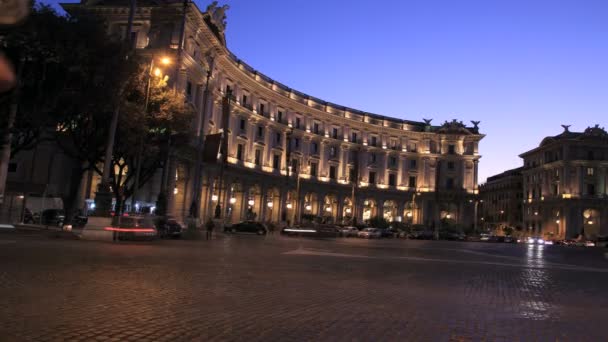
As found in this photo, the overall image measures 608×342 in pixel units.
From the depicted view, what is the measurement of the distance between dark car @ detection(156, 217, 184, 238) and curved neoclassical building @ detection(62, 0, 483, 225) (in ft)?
19.7

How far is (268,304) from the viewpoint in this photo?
8.37 metres

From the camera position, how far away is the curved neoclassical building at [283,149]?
45.1 metres

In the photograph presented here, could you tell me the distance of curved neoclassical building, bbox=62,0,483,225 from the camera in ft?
148

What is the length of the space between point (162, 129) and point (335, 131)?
177ft

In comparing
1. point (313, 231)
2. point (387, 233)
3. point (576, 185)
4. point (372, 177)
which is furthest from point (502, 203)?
point (313, 231)

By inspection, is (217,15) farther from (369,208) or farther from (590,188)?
(590,188)

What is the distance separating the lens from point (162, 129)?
31438 mm

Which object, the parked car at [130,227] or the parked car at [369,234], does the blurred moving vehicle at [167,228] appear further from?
the parked car at [369,234]

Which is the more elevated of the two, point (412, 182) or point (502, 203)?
point (412, 182)

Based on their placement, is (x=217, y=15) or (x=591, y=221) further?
(x=591, y=221)

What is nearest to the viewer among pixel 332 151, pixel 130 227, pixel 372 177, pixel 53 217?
pixel 130 227

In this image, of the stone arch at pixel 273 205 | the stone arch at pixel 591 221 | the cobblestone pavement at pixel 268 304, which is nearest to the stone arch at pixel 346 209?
the stone arch at pixel 273 205

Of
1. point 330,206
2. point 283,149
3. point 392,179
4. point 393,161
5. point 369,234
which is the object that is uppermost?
point 393,161

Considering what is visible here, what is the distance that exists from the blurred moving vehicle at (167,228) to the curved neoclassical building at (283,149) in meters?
6.02
